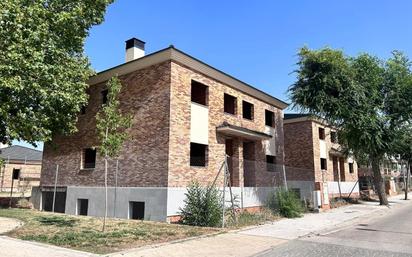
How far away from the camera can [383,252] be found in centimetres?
893

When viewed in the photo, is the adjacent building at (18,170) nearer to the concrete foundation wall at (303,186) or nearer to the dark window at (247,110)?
the dark window at (247,110)

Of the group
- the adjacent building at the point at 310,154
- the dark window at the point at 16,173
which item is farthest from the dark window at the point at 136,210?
the dark window at the point at 16,173

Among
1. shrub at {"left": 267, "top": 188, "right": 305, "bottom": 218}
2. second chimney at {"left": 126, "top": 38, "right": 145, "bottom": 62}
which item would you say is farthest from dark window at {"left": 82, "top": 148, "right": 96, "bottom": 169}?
shrub at {"left": 267, "top": 188, "right": 305, "bottom": 218}

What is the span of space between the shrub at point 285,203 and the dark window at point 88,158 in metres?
10.0

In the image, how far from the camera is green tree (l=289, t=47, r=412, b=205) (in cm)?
2358

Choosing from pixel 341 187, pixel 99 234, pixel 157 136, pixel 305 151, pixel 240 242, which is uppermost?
pixel 305 151

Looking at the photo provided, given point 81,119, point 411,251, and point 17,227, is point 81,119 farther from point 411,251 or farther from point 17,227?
point 411,251

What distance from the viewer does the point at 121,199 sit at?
16078mm

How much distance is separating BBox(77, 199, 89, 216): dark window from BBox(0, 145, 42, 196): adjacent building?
22085 mm

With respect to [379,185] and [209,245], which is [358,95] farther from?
[209,245]

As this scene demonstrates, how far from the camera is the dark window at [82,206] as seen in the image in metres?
17.9

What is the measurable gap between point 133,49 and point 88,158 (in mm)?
6669

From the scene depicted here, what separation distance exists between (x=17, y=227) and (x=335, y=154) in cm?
2792

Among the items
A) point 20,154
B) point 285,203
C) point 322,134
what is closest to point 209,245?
point 285,203
